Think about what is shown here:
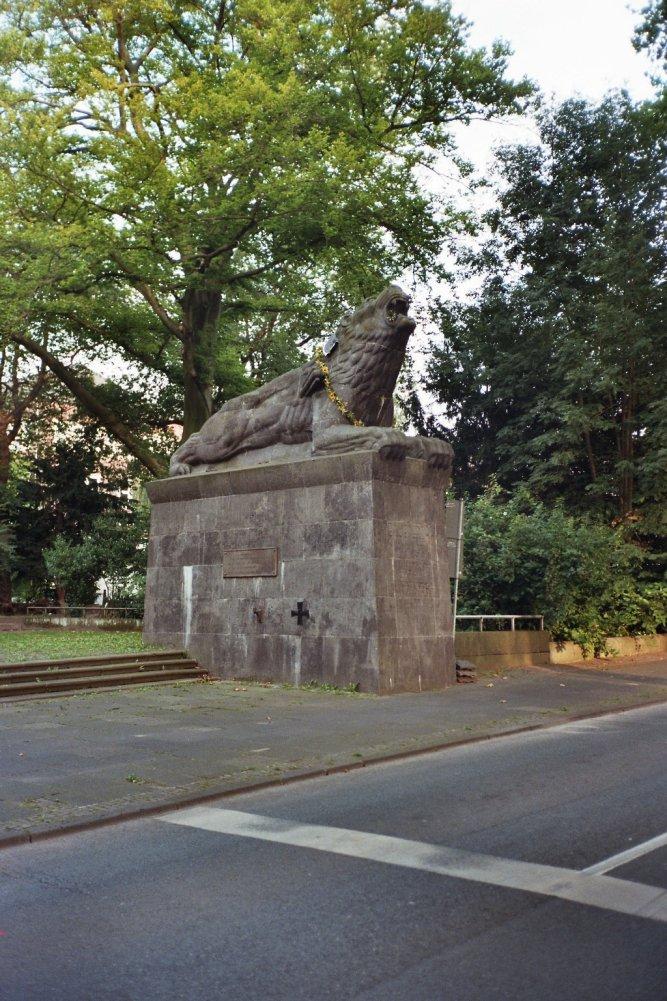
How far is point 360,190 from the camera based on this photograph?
24.5 m

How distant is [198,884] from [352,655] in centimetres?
902

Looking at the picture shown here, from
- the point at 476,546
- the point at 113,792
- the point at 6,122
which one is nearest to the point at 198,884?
the point at 113,792

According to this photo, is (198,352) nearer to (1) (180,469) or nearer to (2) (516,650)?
(1) (180,469)

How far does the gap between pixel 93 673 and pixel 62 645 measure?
369 cm

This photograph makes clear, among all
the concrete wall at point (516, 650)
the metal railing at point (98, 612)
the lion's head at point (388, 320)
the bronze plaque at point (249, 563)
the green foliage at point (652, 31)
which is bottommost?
the concrete wall at point (516, 650)

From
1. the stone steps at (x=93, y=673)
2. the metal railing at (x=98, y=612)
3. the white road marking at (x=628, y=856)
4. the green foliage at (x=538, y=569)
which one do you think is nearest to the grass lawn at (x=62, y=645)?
the stone steps at (x=93, y=673)

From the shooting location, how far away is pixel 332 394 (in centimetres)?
1547

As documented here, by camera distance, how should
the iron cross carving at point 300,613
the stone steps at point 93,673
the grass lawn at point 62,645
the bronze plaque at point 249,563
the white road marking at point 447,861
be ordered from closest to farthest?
the white road marking at point 447,861, the stone steps at point 93,673, the iron cross carving at point 300,613, the bronze plaque at point 249,563, the grass lawn at point 62,645

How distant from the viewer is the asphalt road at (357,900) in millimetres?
3900

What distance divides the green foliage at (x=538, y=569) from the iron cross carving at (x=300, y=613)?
5.60 metres

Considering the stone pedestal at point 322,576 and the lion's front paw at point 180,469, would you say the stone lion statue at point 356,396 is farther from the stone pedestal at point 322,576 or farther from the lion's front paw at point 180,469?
the lion's front paw at point 180,469

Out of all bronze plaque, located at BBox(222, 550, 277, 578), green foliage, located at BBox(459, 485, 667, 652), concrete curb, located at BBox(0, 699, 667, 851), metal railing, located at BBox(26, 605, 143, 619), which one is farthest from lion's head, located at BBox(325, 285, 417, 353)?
metal railing, located at BBox(26, 605, 143, 619)

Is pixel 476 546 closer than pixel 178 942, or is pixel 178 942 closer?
pixel 178 942

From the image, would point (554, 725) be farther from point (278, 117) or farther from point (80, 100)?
point (80, 100)
